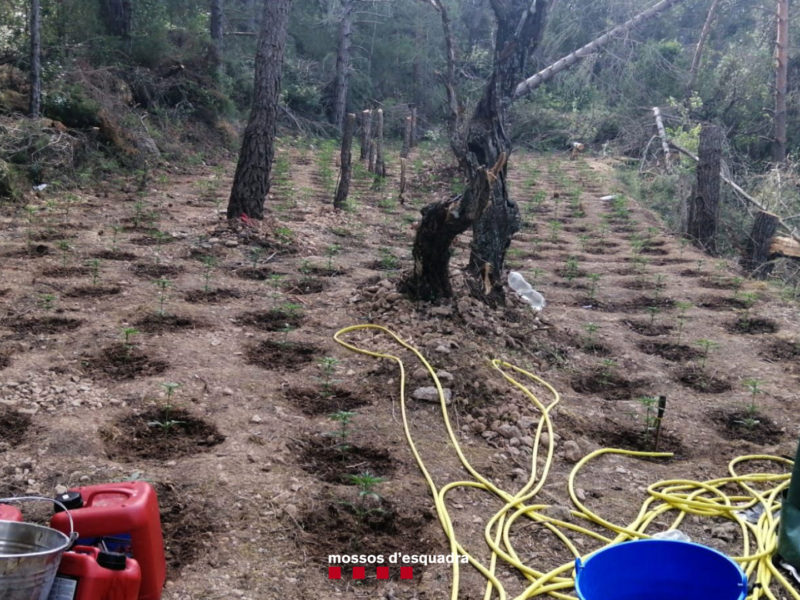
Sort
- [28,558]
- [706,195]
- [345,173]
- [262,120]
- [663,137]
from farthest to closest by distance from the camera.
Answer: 1. [663,137]
2. [706,195]
3. [345,173]
4. [262,120]
5. [28,558]

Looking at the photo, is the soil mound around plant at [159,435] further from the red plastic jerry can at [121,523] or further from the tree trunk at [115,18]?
the tree trunk at [115,18]

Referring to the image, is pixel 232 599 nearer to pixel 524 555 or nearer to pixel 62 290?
pixel 524 555

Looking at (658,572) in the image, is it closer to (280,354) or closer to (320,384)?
(320,384)

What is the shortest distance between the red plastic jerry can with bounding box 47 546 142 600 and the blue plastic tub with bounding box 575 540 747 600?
1325 millimetres

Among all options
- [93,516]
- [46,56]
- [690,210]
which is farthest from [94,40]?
[93,516]

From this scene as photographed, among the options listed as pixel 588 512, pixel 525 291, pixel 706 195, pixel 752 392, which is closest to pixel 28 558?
pixel 588 512

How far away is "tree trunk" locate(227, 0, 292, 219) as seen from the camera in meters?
7.50

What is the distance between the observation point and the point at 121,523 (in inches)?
87.1

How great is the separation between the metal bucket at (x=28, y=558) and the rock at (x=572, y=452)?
2.48 meters

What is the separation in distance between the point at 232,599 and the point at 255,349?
2.41 m

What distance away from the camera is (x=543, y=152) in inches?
820

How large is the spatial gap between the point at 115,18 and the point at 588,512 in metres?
13.5

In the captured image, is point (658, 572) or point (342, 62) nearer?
point (658, 572)

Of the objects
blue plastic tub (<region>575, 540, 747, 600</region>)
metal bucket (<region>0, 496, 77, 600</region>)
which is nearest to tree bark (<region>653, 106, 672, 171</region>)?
blue plastic tub (<region>575, 540, 747, 600</region>)
